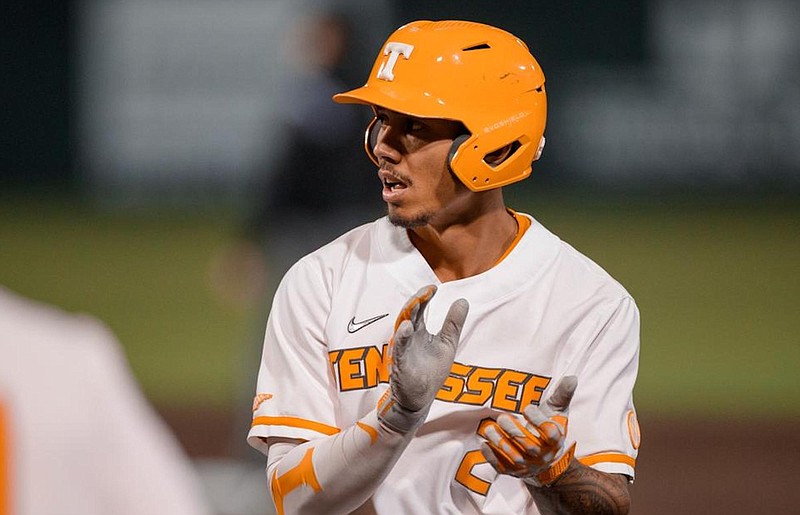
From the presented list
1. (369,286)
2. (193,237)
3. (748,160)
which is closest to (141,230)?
(193,237)

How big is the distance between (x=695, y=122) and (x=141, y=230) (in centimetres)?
561

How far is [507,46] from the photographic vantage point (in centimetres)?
316

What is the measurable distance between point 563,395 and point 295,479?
0.62m

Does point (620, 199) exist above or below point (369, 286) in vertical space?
below

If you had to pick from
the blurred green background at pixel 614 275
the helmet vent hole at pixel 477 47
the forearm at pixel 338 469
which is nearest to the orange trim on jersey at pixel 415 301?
the forearm at pixel 338 469

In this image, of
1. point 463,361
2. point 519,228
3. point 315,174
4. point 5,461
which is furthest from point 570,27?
point 5,461

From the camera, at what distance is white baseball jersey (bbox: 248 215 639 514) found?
9.94 feet

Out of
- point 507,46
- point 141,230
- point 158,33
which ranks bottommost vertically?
point 141,230

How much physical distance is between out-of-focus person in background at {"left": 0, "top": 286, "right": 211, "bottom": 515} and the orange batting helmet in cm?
182

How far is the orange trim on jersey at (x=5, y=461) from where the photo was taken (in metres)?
1.29

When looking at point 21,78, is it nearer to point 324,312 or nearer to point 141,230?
point 141,230

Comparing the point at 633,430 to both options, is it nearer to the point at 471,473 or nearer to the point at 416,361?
the point at 471,473

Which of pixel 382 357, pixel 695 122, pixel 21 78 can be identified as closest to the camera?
pixel 382 357

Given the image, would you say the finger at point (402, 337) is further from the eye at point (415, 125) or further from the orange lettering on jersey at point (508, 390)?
the eye at point (415, 125)
